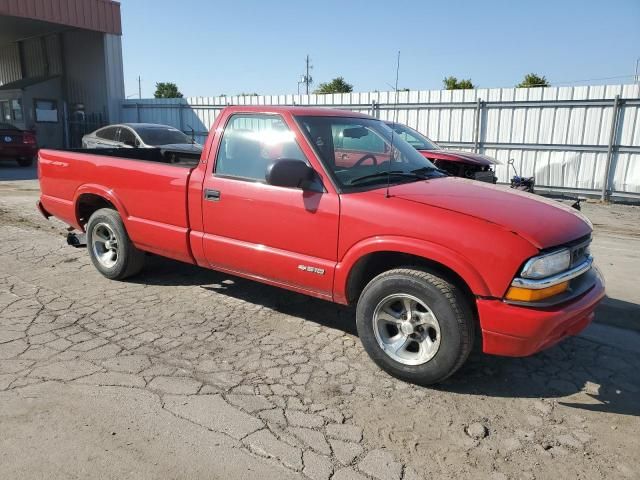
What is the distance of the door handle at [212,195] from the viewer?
423cm

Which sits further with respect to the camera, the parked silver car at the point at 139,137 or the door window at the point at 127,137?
the door window at the point at 127,137

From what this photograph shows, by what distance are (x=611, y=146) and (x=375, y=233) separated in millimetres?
10727

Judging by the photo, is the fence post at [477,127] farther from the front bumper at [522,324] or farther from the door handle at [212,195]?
the front bumper at [522,324]

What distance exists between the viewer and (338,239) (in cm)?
360

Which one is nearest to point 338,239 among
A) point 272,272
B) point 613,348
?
point 272,272

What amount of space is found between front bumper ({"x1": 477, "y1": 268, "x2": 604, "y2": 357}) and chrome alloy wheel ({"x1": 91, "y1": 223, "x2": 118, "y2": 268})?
3931mm

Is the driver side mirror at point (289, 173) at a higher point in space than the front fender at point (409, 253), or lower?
higher

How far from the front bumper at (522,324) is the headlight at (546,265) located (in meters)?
0.20

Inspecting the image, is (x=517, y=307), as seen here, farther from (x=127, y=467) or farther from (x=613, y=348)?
(x=127, y=467)

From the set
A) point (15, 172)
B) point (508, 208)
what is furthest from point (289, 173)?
point (15, 172)

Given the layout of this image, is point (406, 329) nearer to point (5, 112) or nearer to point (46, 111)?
point (46, 111)

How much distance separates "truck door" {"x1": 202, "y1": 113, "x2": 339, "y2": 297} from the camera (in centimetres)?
370

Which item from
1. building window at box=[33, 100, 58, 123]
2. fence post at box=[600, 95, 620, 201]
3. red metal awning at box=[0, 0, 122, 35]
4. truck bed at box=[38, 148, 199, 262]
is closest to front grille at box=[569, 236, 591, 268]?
truck bed at box=[38, 148, 199, 262]

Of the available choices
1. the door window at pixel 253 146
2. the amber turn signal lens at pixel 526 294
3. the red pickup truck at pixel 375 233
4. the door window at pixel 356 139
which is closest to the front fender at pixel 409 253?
the red pickup truck at pixel 375 233
